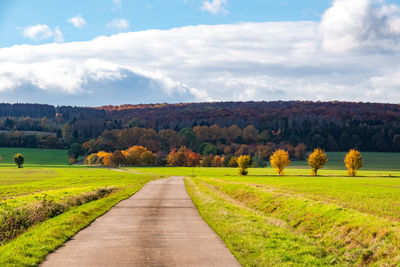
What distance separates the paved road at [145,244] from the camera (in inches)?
491

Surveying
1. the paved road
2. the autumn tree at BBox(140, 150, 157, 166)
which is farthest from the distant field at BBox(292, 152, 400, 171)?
the paved road

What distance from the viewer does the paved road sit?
12459 mm

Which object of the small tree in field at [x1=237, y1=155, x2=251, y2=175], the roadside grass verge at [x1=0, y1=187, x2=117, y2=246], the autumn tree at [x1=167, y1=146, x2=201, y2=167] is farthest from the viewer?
the autumn tree at [x1=167, y1=146, x2=201, y2=167]

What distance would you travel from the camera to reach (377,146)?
7726 inches

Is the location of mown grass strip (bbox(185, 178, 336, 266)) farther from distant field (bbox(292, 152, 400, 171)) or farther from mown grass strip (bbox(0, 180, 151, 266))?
distant field (bbox(292, 152, 400, 171))

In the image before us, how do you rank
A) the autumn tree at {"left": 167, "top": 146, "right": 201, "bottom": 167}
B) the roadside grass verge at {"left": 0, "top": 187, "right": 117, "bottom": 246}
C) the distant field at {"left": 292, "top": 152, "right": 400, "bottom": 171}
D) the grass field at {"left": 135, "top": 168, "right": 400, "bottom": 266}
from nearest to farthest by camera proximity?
the grass field at {"left": 135, "top": 168, "right": 400, "bottom": 266}, the roadside grass verge at {"left": 0, "top": 187, "right": 117, "bottom": 246}, the distant field at {"left": 292, "top": 152, "right": 400, "bottom": 171}, the autumn tree at {"left": 167, "top": 146, "right": 201, "bottom": 167}

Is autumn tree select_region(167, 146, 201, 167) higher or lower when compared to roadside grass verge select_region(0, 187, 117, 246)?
lower

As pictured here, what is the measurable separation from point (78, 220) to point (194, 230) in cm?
553

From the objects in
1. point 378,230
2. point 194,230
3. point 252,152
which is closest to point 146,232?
point 194,230

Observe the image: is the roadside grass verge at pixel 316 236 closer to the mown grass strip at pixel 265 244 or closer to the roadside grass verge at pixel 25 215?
the mown grass strip at pixel 265 244

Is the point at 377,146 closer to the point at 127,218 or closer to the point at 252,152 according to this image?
the point at 252,152

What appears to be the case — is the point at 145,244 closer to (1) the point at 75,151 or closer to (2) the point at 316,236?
(2) the point at 316,236

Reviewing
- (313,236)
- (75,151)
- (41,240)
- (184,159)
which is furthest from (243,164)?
(75,151)

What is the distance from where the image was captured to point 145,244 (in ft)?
49.0
